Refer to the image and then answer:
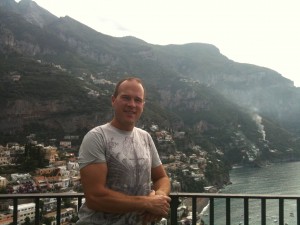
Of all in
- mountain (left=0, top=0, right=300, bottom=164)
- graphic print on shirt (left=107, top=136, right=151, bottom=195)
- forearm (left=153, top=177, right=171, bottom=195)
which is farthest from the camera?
mountain (left=0, top=0, right=300, bottom=164)

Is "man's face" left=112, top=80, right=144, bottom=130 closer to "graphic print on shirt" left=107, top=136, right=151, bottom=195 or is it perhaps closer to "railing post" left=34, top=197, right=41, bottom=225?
"graphic print on shirt" left=107, top=136, right=151, bottom=195

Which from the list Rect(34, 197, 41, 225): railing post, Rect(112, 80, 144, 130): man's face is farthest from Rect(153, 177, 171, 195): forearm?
Rect(34, 197, 41, 225): railing post

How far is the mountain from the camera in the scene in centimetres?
7375

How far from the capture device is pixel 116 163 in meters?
2.21

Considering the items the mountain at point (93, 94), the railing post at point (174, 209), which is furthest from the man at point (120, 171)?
the mountain at point (93, 94)

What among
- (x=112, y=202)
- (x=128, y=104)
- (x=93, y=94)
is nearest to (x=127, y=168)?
(x=112, y=202)

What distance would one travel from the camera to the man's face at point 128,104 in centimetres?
235

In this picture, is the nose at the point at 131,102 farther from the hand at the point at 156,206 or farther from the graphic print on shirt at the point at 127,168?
the hand at the point at 156,206

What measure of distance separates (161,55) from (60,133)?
128m

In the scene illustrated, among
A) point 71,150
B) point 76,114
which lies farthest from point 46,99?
point 71,150

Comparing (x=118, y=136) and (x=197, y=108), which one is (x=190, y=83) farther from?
(x=118, y=136)

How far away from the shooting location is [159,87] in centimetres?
14275

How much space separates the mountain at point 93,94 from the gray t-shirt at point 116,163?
62.2 meters

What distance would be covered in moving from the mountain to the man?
204 ft
